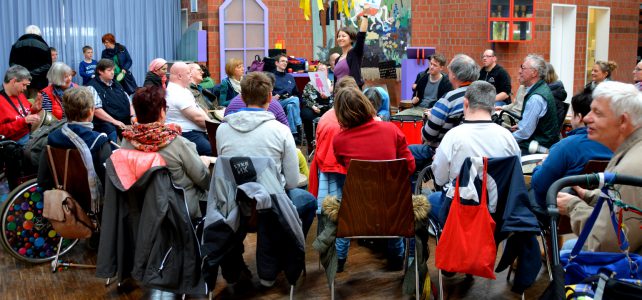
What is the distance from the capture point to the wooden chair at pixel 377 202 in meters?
3.60

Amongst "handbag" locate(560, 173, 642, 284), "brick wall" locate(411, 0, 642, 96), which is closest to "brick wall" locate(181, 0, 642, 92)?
"brick wall" locate(411, 0, 642, 96)

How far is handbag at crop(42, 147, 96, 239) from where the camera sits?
4184 mm

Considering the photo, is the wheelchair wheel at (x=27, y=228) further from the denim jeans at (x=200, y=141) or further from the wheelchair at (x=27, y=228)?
the denim jeans at (x=200, y=141)

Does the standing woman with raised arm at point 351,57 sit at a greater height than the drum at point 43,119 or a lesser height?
greater

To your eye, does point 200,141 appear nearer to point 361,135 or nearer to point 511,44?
point 361,135

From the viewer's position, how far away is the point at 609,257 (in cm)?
216

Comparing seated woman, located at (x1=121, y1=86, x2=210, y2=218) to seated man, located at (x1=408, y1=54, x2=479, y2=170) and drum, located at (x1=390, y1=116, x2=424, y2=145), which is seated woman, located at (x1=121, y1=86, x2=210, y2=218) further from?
drum, located at (x1=390, y1=116, x2=424, y2=145)

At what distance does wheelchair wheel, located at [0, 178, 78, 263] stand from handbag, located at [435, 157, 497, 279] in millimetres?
2594

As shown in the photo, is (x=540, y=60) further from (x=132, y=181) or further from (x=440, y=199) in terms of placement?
(x=132, y=181)

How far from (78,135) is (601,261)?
323 cm

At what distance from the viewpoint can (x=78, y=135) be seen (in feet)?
14.1

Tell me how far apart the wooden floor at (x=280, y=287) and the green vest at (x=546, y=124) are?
109cm

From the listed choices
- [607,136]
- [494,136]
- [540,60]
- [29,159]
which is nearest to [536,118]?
[540,60]

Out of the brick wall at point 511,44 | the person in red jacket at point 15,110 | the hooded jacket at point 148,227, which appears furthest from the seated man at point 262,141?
the brick wall at point 511,44
